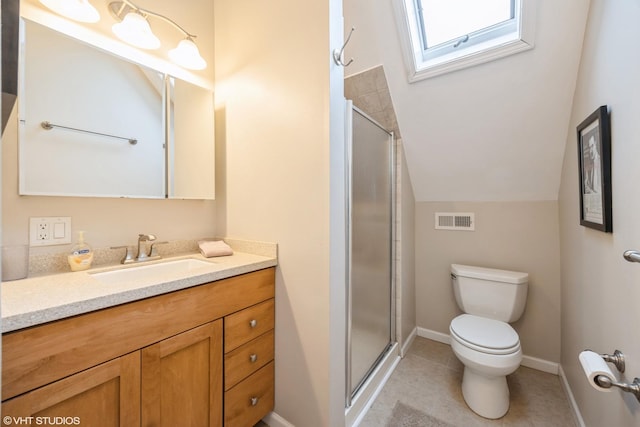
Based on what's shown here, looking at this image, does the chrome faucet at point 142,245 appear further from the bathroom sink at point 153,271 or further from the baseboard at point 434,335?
the baseboard at point 434,335

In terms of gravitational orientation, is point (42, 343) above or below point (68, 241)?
below

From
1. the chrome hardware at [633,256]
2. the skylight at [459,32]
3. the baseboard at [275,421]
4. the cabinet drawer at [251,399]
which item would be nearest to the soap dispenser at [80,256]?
the cabinet drawer at [251,399]

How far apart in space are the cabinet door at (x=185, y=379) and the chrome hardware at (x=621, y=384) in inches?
53.9

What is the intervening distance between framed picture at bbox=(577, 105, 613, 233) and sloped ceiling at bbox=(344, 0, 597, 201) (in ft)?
1.31

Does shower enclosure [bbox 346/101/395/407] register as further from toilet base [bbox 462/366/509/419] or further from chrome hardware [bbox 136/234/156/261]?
chrome hardware [bbox 136/234/156/261]

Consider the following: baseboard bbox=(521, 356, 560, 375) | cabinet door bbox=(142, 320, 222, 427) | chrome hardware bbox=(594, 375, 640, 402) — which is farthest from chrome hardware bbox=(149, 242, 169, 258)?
baseboard bbox=(521, 356, 560, 375)

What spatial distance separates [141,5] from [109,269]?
4.51ft

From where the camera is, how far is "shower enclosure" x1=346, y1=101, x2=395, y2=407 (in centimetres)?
153

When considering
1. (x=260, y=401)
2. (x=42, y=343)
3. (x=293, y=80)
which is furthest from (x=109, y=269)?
(x=293, y=80)

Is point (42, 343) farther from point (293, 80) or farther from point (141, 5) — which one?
point (141, 5)

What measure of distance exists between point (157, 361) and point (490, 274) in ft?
6.77

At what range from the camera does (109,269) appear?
50.8 inches

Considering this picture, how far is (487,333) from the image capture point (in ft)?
5.49

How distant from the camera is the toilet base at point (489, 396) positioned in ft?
5.16
